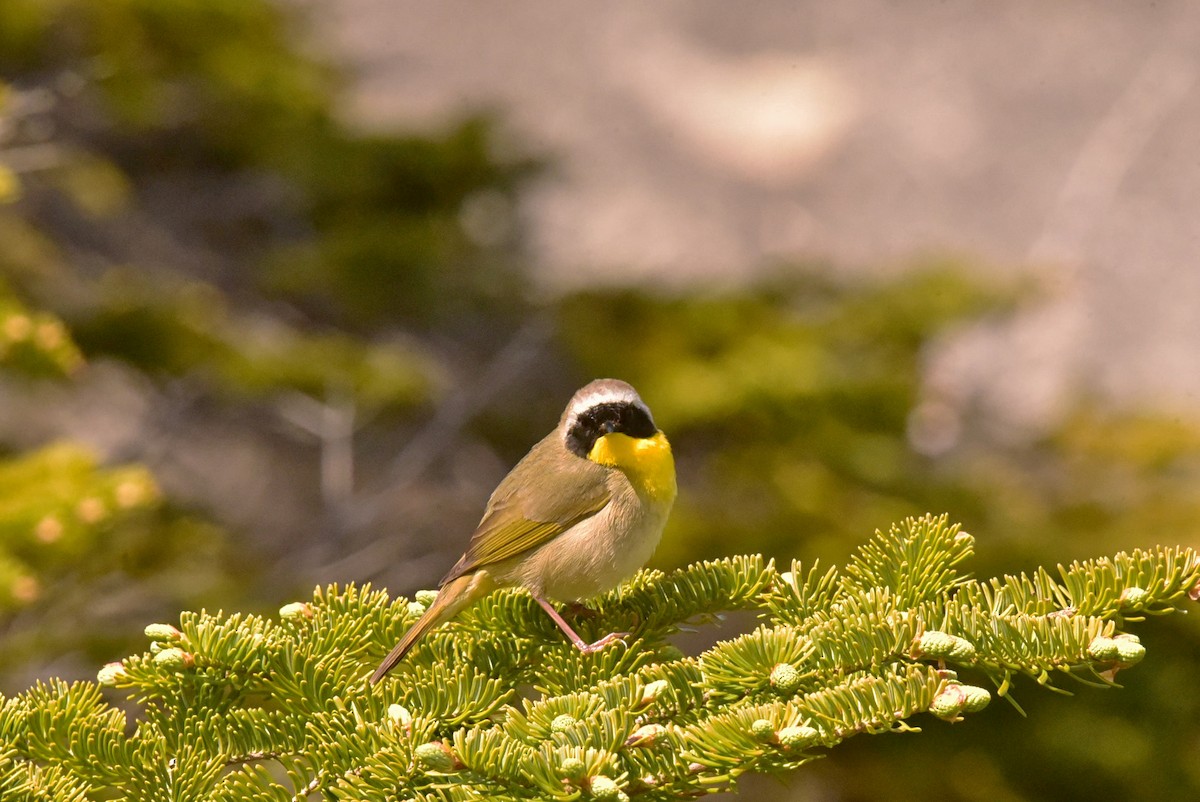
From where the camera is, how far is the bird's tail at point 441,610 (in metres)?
2.15

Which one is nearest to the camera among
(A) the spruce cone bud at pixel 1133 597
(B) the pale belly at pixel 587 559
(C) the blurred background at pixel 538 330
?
(A) the spruce cone bud at pixel 1133 597

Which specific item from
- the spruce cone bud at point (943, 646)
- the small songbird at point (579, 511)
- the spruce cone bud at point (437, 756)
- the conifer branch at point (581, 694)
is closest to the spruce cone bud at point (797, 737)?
the conifer branch at point (581, 694)

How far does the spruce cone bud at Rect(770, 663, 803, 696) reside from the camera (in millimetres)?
1750

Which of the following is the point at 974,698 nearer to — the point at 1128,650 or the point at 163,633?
the point at 1128,650

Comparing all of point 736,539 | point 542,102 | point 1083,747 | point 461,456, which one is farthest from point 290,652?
point 542,102

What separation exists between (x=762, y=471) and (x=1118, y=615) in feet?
17.2

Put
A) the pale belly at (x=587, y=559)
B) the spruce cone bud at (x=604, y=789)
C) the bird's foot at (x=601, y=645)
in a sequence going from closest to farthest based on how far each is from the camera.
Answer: the spruce cone bud at (x=604, y=789), the bird's foot at (x=601, y=645), the pale belly at (x=587, y=559)

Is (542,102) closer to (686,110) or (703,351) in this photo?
(686,110)

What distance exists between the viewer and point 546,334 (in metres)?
7.90

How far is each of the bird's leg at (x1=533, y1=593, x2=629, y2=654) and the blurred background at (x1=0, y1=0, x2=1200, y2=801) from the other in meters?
1.63

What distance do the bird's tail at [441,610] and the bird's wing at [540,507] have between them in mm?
184

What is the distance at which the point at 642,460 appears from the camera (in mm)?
3146

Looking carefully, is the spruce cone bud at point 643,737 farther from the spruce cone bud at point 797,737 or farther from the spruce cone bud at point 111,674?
the spruce cone bud at point 111,674

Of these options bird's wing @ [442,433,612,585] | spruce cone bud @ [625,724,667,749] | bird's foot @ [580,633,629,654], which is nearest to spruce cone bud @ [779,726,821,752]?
spruce cone bud @ [625,724,667,749]
